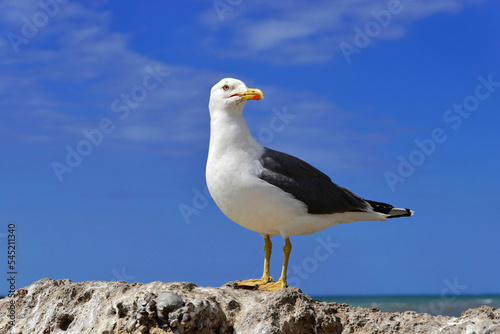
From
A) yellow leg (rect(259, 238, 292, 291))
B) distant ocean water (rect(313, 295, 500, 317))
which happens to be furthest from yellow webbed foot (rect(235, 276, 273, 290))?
distant ocean water (rect(313, 295, 500, 317))

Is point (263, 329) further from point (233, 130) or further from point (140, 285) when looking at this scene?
point (233, 130)

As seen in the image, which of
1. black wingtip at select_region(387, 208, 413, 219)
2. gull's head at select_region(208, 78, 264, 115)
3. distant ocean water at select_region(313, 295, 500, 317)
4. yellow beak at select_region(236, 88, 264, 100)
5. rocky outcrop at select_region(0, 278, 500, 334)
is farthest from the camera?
distant ocean water at select_region(313, 295, 500, 317)

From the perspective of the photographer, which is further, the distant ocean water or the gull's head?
the distant ocean water

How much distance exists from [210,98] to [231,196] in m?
1.64

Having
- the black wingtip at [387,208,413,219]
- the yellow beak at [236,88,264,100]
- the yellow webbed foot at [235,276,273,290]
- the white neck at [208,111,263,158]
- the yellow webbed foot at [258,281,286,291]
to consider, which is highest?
the yellow beak at [236,88,264,100]

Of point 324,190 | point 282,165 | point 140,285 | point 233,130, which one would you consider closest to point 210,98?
point 233,130

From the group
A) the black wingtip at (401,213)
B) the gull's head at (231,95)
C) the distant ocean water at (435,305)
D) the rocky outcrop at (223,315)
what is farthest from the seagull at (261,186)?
the distant ocean water at (435,305)

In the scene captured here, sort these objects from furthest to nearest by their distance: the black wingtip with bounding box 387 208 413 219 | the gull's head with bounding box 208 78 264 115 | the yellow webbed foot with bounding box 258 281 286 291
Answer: the black wingtip with bounding box 387 208 413 219 < the gull's head with bounding box 208 78 264 115 < the yellow webbed foot with bounding box 258 281 286 291

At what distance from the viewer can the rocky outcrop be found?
588cm

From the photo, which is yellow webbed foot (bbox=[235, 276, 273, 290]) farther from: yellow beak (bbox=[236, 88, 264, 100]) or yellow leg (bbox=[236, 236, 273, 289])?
yellow beak (bbox=[236, 88, 264, 100])

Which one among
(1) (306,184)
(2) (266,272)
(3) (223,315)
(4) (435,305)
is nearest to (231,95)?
(1) (306,184)

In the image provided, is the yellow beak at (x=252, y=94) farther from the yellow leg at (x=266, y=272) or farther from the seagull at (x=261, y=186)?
the yellow leg at (x=266, y=272)

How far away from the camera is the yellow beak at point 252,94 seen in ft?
27.2

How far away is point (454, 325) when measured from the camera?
6059mm
